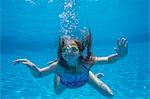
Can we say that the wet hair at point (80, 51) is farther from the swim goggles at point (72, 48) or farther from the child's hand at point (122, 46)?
the child's hand at point (122, 46)

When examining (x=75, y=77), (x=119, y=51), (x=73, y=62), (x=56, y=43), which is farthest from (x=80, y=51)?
(x=56, y=43)

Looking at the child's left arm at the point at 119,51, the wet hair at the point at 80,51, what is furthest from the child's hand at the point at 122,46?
the wet hair at the point at 80,51

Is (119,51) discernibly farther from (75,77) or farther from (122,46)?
(75,77)

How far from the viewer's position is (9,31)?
103 ft

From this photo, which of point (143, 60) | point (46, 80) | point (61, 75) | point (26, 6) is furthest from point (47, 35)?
point (61, 75)

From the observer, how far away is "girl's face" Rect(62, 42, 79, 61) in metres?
5.98

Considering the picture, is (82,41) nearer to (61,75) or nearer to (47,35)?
(61,75)

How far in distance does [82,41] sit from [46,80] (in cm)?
625

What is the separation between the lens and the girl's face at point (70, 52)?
5.98m

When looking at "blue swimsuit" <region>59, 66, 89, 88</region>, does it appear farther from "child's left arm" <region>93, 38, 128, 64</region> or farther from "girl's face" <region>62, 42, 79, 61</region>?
"girl's face" <region>62, 42, 79, 61</region>

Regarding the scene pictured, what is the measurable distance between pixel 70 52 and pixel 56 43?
67.1 feet

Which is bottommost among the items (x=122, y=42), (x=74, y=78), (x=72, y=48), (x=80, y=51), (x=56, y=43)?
(x=56, y=43)

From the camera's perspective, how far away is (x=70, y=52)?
19.6ft

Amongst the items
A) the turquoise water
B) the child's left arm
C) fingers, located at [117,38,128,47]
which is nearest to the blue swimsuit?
the child's left arm
